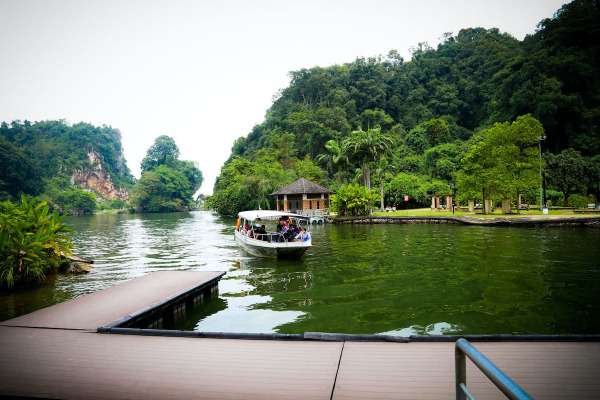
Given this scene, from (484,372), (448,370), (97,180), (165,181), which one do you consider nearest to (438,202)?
(448,370)

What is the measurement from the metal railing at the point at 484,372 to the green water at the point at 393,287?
5.39 metres

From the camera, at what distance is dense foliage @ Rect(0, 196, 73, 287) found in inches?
476

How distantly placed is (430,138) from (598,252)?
50385mm

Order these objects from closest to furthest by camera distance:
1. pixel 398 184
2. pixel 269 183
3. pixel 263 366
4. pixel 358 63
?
pixel 263 366 → pixel 398 184 → pixel 269 183 → pixel 358 63

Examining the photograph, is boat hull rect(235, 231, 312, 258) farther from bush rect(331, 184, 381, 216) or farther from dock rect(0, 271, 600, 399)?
bush rect(331, 184, 381, 216)

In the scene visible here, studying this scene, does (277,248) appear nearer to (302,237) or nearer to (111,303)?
(302,237)

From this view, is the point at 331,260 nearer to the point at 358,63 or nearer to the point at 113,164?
the point at 358,63

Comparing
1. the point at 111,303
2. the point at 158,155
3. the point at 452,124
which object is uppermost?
the point at 158,155

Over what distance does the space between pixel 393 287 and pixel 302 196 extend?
35422 millimetres

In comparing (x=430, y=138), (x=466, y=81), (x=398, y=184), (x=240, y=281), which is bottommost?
(x=240, y=281)

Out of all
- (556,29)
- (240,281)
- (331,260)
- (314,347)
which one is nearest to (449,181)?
(556,29)

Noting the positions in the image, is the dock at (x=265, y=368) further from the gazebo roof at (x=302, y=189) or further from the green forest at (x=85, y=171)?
the green forest at (x=85, y=171)

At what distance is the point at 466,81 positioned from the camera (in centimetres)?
7744

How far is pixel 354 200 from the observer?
3875 cm
